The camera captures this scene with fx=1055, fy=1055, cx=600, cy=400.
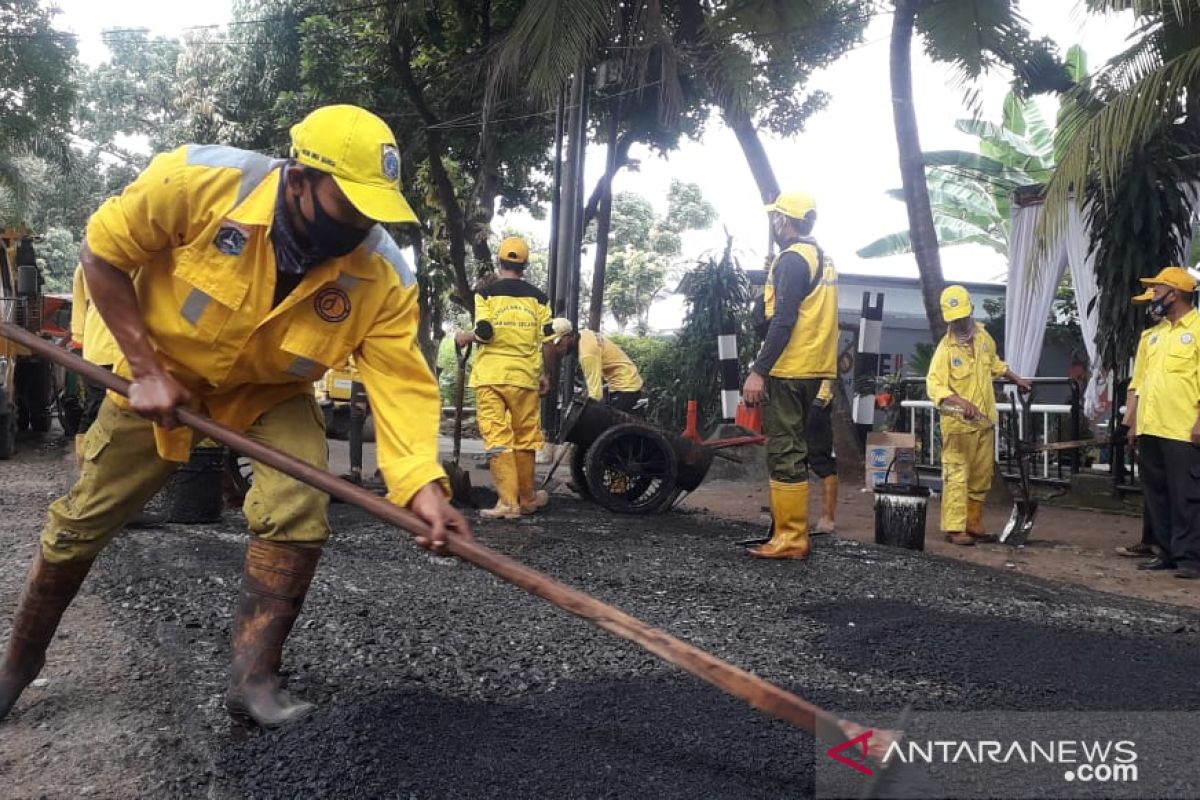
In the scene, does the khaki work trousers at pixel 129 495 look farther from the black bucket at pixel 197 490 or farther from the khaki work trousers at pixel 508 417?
the khaki work trousers at pixel 508 417

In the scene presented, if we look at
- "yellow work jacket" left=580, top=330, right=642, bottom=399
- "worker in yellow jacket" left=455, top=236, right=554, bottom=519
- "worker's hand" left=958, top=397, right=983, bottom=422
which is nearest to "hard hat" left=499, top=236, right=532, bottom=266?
Result: "worker in yellow jacket" left=455, top=236, right=554, bottom=519

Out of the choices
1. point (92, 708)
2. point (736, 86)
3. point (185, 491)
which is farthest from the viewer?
point (736, 86)

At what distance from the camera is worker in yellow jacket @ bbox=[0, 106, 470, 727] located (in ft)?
8.39

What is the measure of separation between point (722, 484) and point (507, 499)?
470 centimetres

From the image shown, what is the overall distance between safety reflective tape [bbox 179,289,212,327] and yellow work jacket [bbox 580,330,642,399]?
660 centimetres

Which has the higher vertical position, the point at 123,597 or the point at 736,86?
the point at 736,86

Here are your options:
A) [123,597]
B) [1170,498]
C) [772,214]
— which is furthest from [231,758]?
[1170,498]

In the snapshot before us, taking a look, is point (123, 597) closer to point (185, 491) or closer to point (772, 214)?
point (185, 491)

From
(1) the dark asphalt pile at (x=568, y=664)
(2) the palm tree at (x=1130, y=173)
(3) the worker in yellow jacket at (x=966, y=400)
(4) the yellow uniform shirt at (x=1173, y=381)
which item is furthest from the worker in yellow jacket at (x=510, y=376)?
(2) the palm tree at (x=1130, y=173)

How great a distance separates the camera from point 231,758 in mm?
2582

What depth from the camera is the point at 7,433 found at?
11.4 meters

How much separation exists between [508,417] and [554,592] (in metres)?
5.18

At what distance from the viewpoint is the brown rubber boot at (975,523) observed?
24.8 feet

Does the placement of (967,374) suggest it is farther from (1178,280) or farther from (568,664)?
(568,664)
